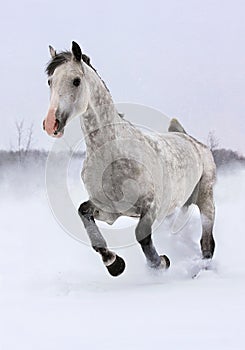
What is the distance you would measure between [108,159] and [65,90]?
553 mm

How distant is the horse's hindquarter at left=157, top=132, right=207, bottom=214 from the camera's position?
3.68 metres

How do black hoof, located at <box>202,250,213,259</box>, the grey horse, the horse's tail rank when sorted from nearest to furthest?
the grey horse → black hoof, located at <box>202,250,213,259</box> → the horse's tail

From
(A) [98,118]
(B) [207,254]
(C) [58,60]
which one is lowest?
(B) [207,254]

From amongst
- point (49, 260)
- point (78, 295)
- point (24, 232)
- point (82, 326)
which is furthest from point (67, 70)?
point (24, 232)

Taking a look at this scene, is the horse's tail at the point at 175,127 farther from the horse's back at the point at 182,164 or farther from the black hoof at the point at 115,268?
the black hoof at the point at 115,268

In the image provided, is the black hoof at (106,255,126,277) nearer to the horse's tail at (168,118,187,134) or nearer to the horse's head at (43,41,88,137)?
the horse's head at (43,41,88,137)

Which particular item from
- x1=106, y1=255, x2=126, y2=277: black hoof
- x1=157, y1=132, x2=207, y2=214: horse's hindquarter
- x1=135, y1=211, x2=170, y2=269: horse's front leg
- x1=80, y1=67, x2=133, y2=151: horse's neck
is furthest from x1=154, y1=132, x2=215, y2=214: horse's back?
x1=106, y1=255, x2=126, y2=277: black hoof

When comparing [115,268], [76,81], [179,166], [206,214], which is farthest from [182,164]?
[76,81]

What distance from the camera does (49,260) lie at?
4.28 metres

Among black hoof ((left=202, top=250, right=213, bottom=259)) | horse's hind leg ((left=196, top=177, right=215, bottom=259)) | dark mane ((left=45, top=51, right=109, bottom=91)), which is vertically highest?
dark mane ((left=45, top=51, right=109, bottom=91))

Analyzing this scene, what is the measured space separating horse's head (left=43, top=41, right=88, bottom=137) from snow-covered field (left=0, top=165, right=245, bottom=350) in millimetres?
983

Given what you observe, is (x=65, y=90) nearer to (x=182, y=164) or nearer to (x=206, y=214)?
(x=182, y=164)

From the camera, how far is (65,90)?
2.98 metres

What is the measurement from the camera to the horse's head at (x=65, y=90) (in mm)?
2920
